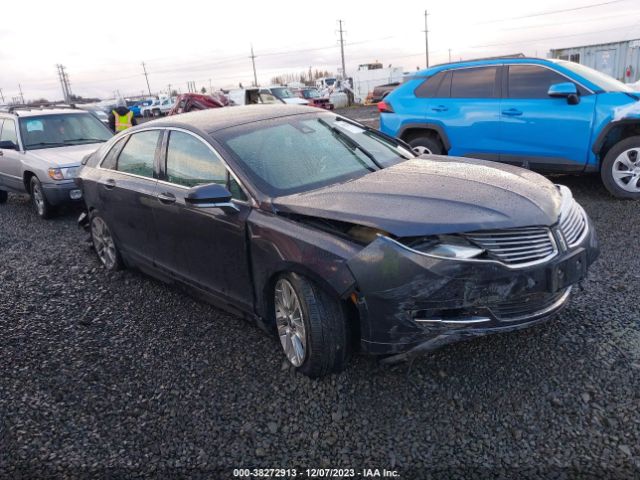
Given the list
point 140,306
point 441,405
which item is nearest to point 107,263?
point 140,306

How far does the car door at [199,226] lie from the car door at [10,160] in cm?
561

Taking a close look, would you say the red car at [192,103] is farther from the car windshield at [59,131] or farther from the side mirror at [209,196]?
the side mirror at [209,196]

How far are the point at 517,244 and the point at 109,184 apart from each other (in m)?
3.68

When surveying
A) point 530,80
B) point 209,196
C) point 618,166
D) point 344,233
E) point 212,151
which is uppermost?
point 530,80

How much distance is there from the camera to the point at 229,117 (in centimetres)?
400

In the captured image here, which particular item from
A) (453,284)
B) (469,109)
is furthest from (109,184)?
(469,109)

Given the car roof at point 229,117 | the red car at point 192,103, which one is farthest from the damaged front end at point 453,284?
the red car at point 192,103

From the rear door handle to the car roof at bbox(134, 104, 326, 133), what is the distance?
0.62 metres

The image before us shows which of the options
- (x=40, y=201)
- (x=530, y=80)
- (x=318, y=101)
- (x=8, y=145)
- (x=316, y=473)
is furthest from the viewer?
(x=318, y=101)

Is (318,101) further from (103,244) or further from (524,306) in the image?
(524,306)

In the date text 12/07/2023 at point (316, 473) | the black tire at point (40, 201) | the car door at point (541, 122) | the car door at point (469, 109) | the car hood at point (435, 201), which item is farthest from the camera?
the black tire at point (40, 201)

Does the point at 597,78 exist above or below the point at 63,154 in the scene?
above

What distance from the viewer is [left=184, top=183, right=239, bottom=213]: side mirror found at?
314 centimetres

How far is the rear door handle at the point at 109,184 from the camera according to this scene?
4.70 m
